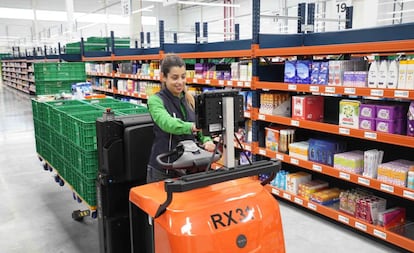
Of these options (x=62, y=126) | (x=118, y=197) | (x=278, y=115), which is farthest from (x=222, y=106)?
(x=278, y=115)

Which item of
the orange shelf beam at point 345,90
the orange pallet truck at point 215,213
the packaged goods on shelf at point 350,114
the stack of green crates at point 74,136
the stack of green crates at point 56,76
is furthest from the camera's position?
the stack of green crates at point 56,76

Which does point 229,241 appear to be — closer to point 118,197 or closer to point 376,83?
point 118,197

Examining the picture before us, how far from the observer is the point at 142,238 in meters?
2.38

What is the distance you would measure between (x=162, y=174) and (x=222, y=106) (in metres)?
0.84

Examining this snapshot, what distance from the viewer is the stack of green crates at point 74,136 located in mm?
3002

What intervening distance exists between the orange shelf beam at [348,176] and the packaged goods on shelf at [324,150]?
0.09 metres

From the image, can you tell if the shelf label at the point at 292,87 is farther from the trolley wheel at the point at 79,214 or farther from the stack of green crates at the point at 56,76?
the stack of green crates at the point at 56,76

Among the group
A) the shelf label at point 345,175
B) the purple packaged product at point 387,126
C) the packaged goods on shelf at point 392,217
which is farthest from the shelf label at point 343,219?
the purple packaged product at point 387,126

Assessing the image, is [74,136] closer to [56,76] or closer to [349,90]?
[349,90]

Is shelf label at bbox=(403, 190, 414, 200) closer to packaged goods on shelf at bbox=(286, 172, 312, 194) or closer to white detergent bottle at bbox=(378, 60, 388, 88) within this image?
white detergent bottle at bbox=(378, 60, 388, 88)

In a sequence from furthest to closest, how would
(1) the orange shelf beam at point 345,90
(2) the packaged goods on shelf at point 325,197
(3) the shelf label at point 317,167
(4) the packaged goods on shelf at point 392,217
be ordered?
(2) the packaged goods on shelf at point 325,197 → (3) the shelf label at point 317,167 → (4) the packaged goods on shelf at point 392,217 → (1) the orange shelf beam at point 345,90

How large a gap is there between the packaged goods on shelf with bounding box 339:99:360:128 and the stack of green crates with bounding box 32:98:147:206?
202cm

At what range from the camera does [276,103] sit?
4.46 m

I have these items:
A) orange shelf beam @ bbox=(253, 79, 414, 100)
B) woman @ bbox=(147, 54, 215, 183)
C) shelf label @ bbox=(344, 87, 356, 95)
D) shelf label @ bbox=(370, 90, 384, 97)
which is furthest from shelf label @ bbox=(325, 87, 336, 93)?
woman @ bbox=(147, 54, 215, 183)
